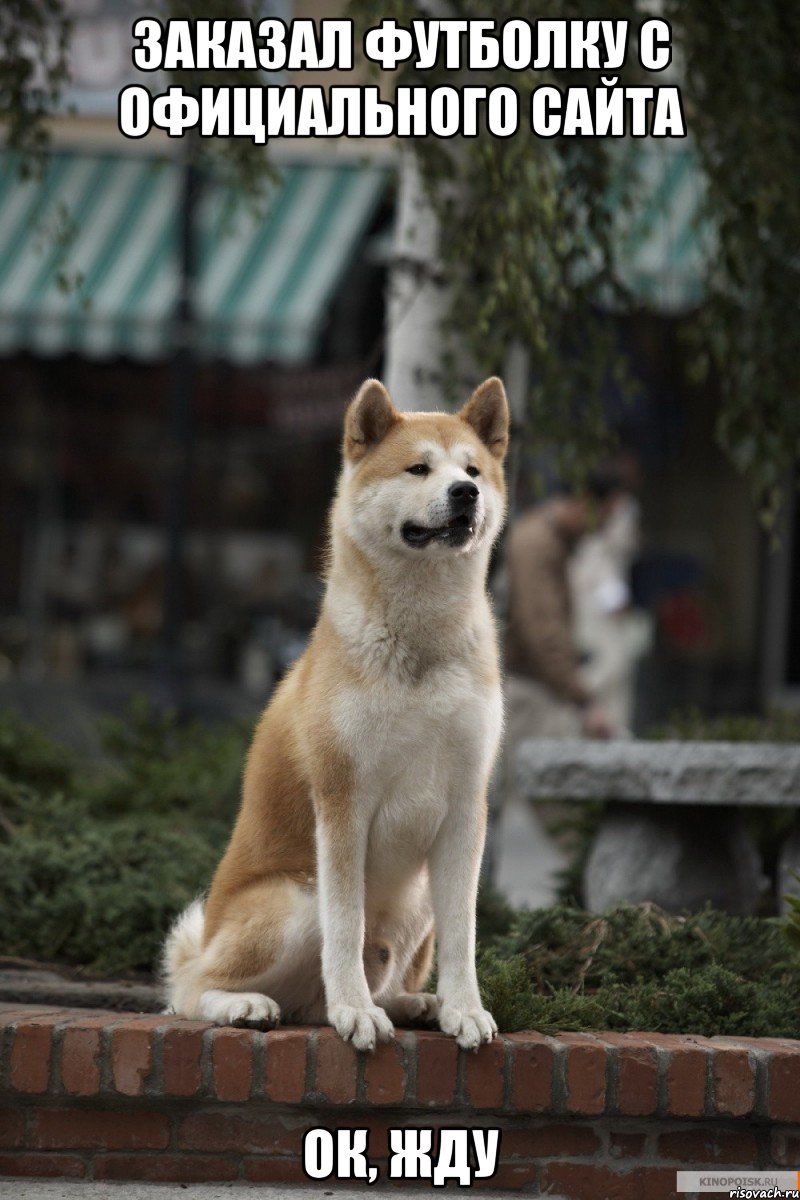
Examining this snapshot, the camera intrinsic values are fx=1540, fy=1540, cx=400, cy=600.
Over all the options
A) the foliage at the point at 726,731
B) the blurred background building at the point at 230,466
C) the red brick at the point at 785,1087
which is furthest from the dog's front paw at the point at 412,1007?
the blurred background building at the point at 230,466

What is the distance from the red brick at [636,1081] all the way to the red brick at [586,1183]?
6.3 inches

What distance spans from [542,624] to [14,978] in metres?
4.71

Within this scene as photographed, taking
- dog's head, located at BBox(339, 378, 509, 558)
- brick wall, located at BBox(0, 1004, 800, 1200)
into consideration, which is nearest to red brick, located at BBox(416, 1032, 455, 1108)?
brick wall, located at BBox(0, 1004, 800, 1200)

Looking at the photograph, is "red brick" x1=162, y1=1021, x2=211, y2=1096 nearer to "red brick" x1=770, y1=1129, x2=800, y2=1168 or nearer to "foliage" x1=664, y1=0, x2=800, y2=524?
"red brick" x1=770, y1=1129, x2=800, y2=1168

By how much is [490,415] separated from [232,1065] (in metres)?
1.56

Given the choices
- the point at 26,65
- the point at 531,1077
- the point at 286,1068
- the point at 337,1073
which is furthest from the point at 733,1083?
the point at 26,65

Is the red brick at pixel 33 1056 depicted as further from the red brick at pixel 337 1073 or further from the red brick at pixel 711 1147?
the red brick at pixel 711 1147

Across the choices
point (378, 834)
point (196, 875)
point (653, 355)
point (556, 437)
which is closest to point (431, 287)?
point (556, 437)

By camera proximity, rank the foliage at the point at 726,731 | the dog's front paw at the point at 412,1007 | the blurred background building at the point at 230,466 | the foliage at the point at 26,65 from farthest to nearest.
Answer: the blurred background building at the point at 230,466, the foliage at the point at 726,731, the foliage at the point at 26,65, the dog's front paw at the point at 412,1007

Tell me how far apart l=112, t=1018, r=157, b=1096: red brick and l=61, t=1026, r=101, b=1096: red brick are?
0.04 m

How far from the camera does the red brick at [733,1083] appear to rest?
11.1ft

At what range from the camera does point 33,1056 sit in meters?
3.40

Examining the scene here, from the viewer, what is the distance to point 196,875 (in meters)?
4.91

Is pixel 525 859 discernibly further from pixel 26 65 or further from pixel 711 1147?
pixel 711 1147
